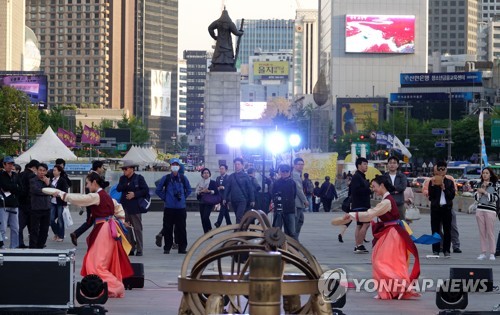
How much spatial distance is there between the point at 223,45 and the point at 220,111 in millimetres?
3099

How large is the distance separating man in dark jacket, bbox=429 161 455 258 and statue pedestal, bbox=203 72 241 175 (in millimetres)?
37944

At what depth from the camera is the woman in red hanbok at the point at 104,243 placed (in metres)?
15.4

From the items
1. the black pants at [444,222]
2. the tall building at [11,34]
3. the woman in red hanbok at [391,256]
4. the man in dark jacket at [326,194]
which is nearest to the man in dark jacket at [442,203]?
the black pants at [444,222]

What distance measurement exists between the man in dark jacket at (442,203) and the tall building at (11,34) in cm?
13938

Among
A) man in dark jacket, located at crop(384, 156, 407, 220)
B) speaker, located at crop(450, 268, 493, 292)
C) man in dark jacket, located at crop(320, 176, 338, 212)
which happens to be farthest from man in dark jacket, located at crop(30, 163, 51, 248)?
man in dark jacket, located at crop(320, 176, 338, 212)

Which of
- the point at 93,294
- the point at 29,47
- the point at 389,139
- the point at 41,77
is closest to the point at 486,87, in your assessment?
the point at 29,47

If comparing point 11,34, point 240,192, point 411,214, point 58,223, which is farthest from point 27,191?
point 11,34

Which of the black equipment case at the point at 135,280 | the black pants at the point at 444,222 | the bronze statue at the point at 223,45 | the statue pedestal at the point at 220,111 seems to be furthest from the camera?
the bronze statue at the point at 223,45

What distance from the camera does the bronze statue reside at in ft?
200

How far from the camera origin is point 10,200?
77.6 ft

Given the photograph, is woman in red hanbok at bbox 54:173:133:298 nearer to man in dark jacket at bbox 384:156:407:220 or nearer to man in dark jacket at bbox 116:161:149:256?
man in dark jacket at bbox 116:161:149:256

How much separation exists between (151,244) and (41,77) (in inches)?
3861

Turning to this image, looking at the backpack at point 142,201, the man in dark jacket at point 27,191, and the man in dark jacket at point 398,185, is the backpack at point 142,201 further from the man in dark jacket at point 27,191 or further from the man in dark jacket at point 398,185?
the man in dark jacket at point 398,185

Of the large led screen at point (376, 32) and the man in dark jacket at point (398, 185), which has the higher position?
the large led screen at point (376, 32)
